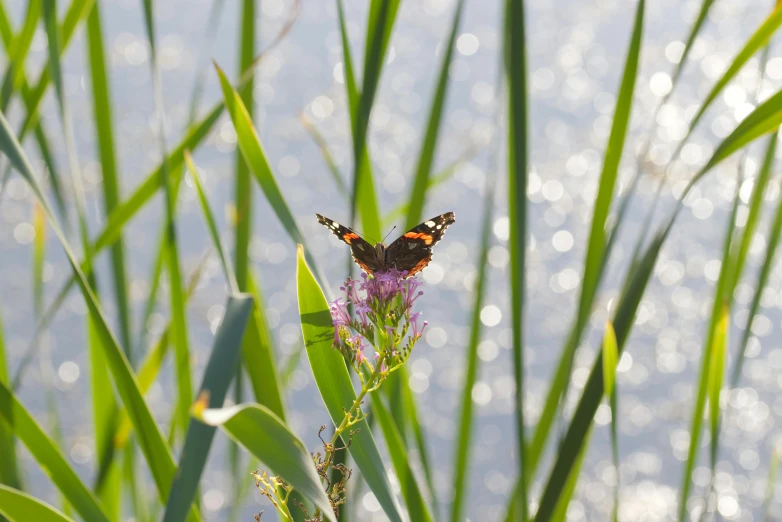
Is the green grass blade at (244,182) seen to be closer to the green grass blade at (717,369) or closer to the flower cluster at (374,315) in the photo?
the flower cluster at (374,315)

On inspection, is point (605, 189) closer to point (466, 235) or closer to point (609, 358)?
point (609, 358)

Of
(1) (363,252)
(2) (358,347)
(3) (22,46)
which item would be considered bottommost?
(2) (358,347)

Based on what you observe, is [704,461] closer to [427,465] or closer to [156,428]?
[427,465]

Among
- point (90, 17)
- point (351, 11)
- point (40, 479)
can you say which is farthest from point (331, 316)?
point (351, 11)

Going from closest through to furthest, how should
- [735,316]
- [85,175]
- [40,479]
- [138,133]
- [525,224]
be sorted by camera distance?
[525,224], [40,479], [735,316], [85,175], [138,133]

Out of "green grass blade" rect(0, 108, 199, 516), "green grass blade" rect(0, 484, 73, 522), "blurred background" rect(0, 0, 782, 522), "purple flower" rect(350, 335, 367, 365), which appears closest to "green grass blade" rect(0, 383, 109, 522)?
"green grass blade" rect(0, 108, 199, 516)

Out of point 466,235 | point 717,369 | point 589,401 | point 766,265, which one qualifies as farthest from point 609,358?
point 466,235
